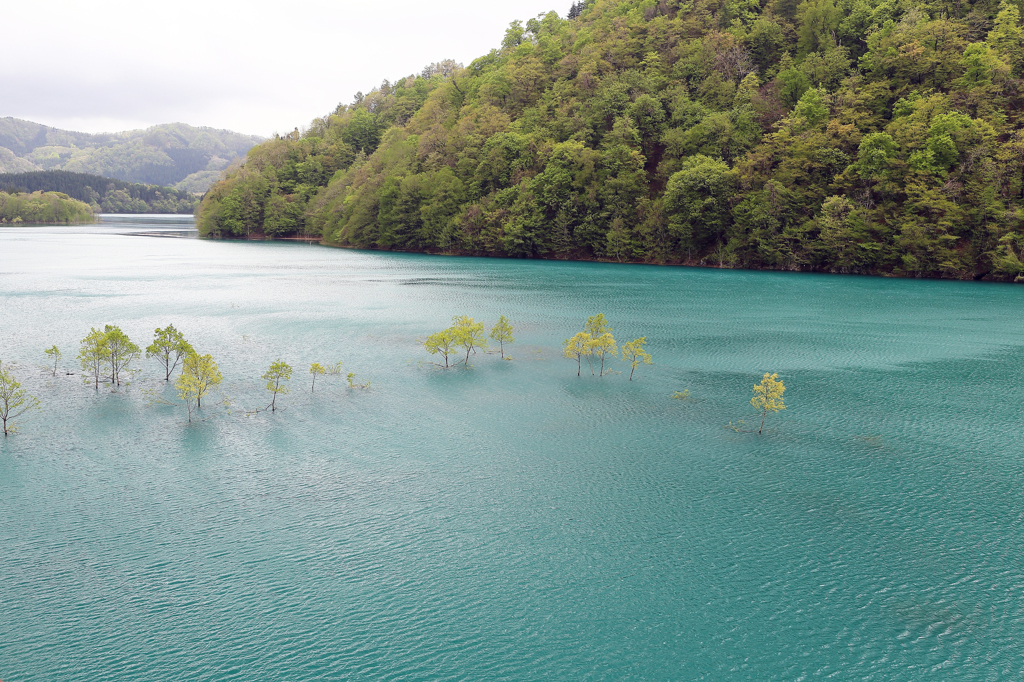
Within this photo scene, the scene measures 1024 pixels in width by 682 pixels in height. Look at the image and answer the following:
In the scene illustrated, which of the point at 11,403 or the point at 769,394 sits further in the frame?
the point at 11,403

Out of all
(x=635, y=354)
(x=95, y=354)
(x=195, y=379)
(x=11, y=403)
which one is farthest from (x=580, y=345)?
(x=11, y=403)

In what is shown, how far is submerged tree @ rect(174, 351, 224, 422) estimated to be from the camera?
19875 mm

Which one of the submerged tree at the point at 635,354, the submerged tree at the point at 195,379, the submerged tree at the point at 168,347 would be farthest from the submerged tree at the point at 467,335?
the submerged tree at the point at 168,347

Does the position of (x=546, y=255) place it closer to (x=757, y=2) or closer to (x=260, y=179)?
(x=757, y=2)

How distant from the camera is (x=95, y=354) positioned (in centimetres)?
2291

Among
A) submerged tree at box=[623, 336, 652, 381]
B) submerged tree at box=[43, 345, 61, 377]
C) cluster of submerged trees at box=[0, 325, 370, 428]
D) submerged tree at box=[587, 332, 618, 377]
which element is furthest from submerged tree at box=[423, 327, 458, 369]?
submerged tree at box=[43, 345, 61, 377]

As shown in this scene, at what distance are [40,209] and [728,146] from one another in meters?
174

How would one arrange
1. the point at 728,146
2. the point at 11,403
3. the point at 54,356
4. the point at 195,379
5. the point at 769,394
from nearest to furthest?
the point at 769,394 < the point at 11,403 < the point at 195,379 < the point at 54,356 < the point at 728,146

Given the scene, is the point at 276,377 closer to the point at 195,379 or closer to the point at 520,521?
the point at 195,379

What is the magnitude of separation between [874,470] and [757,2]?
85.5m

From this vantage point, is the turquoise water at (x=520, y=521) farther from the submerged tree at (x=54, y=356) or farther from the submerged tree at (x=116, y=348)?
the submerged tree at (x=116, y=348)

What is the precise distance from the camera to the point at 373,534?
41.7 ft

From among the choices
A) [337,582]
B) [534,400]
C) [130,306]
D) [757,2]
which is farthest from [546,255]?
[337,582]

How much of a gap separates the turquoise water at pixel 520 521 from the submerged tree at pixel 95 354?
0.69 metres
